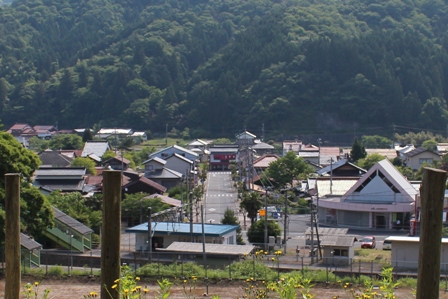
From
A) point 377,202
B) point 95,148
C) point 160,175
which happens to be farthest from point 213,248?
point 95,148

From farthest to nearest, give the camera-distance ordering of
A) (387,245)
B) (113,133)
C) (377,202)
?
(113,133), (377,202), (387,245)

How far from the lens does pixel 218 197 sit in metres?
27.9

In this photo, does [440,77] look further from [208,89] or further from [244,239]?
[244,239]

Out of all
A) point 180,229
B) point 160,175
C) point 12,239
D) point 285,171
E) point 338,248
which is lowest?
point 338,248

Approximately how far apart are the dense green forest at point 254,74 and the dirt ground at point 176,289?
43276 millimetres

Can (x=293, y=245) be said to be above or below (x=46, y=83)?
below

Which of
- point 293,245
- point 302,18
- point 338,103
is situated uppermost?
point 302,18

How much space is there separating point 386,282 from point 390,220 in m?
17.8

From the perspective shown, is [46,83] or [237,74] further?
[46,83]

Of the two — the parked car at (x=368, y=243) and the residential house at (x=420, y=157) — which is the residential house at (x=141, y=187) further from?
the residential house at (x=420, y=157)

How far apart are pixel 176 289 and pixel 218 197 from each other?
55.2 ft

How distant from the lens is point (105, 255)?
11.9ft

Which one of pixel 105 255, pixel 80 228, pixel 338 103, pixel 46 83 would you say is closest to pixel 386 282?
pixel 105 255

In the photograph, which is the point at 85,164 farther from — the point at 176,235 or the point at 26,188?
the point at 26,188
